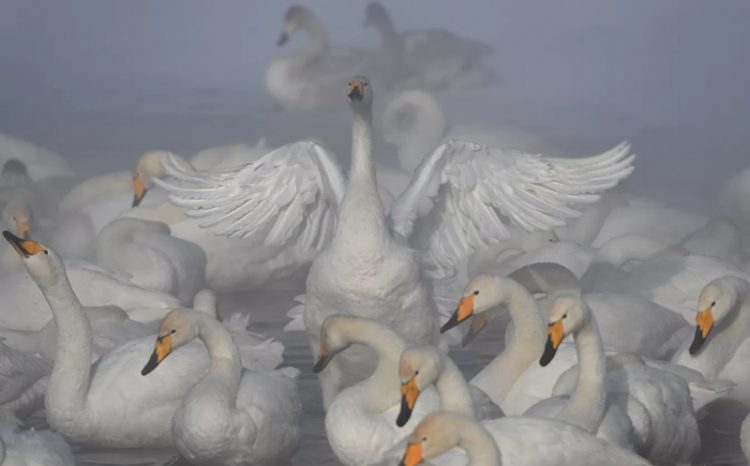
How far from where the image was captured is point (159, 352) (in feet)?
21.5

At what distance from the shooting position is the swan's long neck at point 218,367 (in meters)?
6.43

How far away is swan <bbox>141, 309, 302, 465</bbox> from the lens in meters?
6.33

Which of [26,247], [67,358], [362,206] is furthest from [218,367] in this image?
[362,206]

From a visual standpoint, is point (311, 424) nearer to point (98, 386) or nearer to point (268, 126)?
point (98, 386)

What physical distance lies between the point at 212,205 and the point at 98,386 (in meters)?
1.56

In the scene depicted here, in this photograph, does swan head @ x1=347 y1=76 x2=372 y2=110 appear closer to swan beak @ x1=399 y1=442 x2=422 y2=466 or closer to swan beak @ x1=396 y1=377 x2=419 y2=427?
swan beak @ x1=396 y1=377 x2=419 y2=427

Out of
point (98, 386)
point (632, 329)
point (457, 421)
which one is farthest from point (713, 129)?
point (457, 421)

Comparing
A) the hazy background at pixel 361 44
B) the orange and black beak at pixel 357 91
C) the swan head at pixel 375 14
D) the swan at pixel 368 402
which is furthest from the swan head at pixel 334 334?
the swan head at pixel 375 14

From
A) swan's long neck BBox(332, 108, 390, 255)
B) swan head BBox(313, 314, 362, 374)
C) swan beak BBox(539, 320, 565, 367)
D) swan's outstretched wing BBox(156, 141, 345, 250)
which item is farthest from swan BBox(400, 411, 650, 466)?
swan's outstretched wing BBox(156, 141, 345, 250)

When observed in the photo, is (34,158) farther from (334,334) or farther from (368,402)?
(368,402)

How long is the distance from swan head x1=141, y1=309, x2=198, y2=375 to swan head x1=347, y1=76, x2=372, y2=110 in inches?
48.2

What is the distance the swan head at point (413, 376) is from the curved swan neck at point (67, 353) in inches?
64.7

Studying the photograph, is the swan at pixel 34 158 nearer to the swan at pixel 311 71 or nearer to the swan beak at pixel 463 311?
the swan at pixel 311 71

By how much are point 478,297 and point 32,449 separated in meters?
1.87
